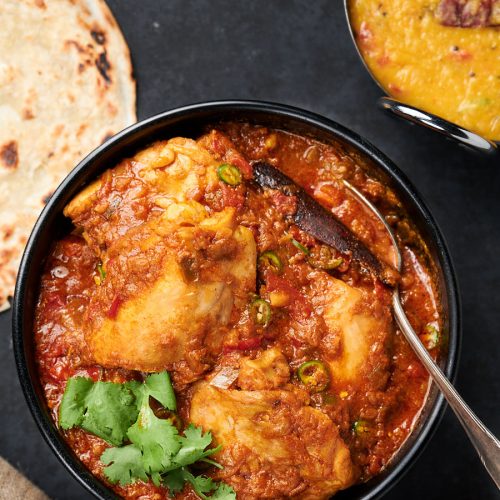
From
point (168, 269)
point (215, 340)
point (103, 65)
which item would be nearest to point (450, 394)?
point (215, 340)

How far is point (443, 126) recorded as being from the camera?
11.7ft

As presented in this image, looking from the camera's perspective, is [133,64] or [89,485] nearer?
[89,485]

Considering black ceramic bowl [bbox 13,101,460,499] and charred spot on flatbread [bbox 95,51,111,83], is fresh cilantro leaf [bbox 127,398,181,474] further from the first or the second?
charred spot on flatbread [bbox 95,51,111,83]

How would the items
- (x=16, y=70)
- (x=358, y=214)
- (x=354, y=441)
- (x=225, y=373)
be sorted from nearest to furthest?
(x=225, y=373) < (x=354, y=441) < (x=358, y=214) < (x=16, y=70)

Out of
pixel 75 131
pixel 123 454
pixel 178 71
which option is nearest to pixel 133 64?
pixel 178 71

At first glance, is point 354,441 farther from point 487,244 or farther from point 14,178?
point 14,178

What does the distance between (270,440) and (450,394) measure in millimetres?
890

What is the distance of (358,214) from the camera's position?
364 centimetres

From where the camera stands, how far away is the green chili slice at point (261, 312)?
3.21m

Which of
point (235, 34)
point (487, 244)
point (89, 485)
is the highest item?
point (235, 34)

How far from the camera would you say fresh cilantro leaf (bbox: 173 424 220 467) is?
3043 mm

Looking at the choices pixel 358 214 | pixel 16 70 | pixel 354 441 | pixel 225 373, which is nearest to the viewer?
pixel 225 373

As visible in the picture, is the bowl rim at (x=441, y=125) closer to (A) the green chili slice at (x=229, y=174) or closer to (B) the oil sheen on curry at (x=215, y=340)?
(B) the oil sheen on curry at (x=215, y=340)

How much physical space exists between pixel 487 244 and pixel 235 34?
6.64 feet
